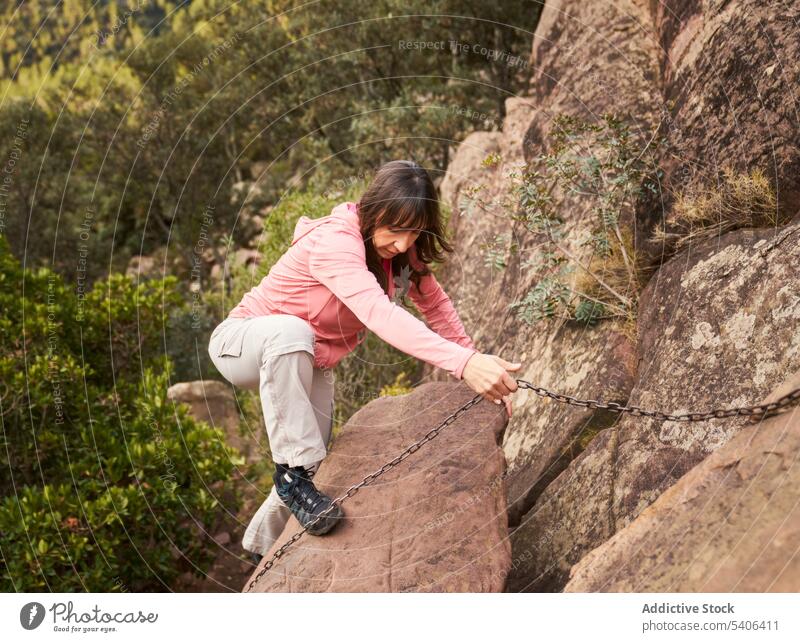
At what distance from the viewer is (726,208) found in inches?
161

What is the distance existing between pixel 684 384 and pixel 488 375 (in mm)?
1173

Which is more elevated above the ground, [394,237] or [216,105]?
[216,105]

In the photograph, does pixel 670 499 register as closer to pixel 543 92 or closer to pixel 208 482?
pixel 208 482

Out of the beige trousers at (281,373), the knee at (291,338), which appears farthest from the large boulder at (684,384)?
the knee at (291,338)

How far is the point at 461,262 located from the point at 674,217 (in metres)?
2.60

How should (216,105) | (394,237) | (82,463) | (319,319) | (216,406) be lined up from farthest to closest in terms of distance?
1. (216,105)
2. (216,406)
3. (82,463)
4. (319,319)
5. (394,237)

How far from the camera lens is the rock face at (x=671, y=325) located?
3.53m

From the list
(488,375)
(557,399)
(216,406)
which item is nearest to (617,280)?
(557,399)

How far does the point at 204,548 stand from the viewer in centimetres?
593

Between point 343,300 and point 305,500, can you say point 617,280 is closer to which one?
point 343,300

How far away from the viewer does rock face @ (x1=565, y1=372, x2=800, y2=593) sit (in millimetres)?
2424

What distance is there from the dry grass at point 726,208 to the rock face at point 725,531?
1432 millimetres

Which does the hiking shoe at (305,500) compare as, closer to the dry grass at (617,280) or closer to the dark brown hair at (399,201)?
the dark brown hair at (399,201)
